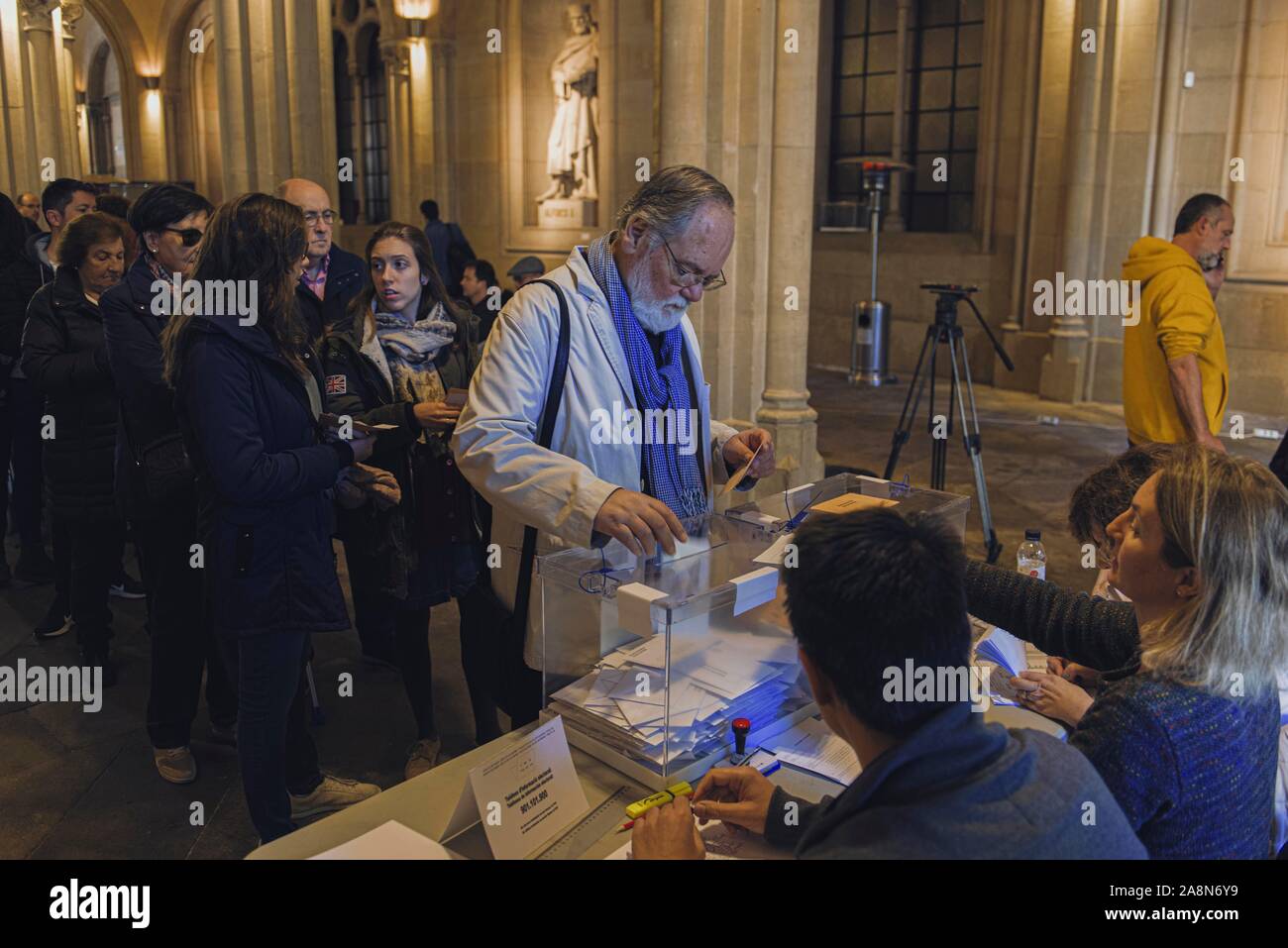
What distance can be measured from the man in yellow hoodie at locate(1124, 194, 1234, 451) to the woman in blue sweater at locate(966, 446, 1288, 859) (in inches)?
104

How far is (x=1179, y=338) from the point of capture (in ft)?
13.5

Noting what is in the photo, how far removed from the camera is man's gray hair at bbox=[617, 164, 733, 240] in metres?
2.26

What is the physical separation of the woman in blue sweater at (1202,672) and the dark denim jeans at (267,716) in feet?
6.32

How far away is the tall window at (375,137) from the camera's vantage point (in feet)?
50.8

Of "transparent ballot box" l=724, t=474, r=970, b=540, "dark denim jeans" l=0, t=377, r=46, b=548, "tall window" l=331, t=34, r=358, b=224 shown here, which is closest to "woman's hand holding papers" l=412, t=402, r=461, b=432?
"transparent ballot box" l=724, t=474, r=970, b=540

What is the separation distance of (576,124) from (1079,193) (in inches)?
190

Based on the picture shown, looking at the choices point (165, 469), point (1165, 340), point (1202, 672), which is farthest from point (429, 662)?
point (1165, 340)

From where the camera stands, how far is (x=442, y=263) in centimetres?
917

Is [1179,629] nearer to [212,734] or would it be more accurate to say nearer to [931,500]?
[931,500]

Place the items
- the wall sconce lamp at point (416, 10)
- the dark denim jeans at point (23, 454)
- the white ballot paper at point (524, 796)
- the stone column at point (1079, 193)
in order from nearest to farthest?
1. the white ballot paper at point (524, 796)
2. the dark denim jeans at point (23, 454)
3. the stone column at point (1079, 193)
4. the wall sconce lamp at point (416, 10)

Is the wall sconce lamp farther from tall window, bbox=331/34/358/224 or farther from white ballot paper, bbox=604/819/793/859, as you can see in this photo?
white ballot paper, bbox=604/819/793/859

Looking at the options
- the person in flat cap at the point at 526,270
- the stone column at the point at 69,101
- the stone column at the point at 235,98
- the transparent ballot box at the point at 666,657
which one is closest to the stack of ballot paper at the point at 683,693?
the transparent ballot box at the point at 666,657

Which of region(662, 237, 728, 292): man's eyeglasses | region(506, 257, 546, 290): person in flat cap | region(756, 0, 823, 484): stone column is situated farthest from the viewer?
region(506, 257, 546, 290): person in flat cap

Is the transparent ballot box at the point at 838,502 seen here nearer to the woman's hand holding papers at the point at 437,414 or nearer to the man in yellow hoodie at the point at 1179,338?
the woman's hand holding papers at the point at 437,414
